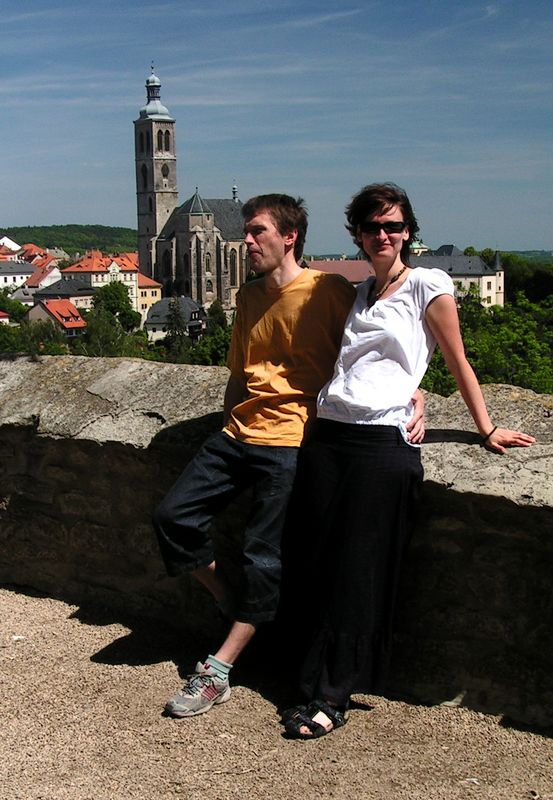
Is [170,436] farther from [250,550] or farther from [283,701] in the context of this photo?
[283,701]

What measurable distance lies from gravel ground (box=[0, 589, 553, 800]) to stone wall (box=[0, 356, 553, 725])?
0.18 metres

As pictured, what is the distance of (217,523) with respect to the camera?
136 inches

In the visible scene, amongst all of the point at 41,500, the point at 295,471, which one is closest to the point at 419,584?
the point at 295,471

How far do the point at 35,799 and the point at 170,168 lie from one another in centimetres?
11494

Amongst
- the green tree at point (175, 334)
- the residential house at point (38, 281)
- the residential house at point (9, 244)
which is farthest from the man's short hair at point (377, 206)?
the residential house at point (9, 244)

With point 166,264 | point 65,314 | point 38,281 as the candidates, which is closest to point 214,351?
point 65,314

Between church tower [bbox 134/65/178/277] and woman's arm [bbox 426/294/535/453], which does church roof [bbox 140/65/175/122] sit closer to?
church tower [bbox 134/65/178/277]

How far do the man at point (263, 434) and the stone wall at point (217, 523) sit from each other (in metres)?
0.37

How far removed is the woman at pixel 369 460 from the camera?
9.04 ft

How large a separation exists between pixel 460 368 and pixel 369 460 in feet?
1.21

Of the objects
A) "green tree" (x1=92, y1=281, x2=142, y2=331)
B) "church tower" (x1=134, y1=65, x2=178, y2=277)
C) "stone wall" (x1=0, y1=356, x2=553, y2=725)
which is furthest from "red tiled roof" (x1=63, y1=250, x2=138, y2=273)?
"stone wall" (x1=0, y1=356, x2=553, y2=725)

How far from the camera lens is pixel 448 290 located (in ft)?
9.25

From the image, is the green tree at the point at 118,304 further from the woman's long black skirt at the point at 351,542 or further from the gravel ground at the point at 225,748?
the woman's long black skirt at the point at 351,542

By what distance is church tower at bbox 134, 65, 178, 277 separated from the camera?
11044 cm
